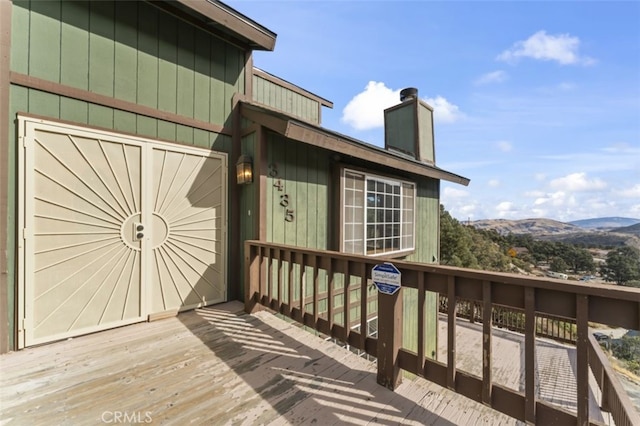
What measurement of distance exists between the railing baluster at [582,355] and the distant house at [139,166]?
2594 mm

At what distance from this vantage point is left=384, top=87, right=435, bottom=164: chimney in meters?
6.98

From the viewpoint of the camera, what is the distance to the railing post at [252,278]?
3066 mm

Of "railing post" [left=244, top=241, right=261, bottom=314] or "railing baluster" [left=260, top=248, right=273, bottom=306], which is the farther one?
"railing post" [left=244, top=241, right=261, bottom=314]

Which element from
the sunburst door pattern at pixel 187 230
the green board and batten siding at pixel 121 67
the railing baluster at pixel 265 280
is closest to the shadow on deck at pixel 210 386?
the railing baluster at pixel 265 280

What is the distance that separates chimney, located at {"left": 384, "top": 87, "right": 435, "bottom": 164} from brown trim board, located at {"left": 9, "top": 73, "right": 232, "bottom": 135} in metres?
5.21

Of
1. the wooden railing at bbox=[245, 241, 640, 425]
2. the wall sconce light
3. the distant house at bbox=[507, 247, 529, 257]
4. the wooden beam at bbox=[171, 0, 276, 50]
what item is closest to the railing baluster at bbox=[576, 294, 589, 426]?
the wooden railing at bbox=[245, 241, 640, 425]

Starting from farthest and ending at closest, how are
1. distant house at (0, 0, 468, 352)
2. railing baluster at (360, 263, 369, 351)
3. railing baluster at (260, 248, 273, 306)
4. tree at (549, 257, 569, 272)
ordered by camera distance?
1. tree at (549, 257, 569, 272)
2. railing baluster at (260, 248, 273, 306)
3. distant house at (0, 0, 468, 352)
4. railing baluster at (360, 263, 369, 351)

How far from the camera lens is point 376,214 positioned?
4.96 metres

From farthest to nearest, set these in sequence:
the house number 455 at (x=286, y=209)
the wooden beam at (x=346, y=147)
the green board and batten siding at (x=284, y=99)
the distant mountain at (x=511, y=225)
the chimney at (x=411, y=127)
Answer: the distant mountain at (x=511, y=225) → the chimney at (x=411, y=127) → the green board and batten siding at (x=284, y=99) → the house number 455 at (x=286, y=209) → the wooden beam at (x=346, y=147)

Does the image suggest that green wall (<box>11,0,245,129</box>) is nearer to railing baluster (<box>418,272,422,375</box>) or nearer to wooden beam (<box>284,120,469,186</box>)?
wooden beam (<box>284,120,469,186</box>)

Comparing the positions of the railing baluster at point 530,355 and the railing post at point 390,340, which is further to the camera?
the railing post at point 390,340

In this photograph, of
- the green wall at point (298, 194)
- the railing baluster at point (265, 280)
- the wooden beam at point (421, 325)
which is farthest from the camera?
the green wall at point (298, 194)

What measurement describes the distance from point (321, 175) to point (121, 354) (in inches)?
122

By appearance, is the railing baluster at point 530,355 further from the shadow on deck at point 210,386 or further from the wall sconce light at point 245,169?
the wall sconce light at point 245,169
